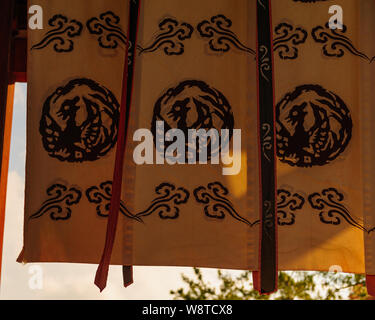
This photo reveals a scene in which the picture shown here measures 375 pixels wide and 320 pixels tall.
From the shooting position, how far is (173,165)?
70.4 inches

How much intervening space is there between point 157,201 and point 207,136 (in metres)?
0.30

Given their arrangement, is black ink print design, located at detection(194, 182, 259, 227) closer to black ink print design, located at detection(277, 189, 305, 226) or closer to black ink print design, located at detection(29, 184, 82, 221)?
black ink print design, located at detection(277, 189, 305, 226)

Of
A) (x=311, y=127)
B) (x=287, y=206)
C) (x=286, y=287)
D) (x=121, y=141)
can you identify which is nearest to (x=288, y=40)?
(x=311, y=127)

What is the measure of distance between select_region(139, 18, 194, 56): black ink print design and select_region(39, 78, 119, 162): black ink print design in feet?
0.88

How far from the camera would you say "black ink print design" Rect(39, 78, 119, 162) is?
1.80 m

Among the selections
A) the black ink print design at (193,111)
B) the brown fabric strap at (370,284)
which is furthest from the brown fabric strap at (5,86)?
the brown fabric strap at (370,284)

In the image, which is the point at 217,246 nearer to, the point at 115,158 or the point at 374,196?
the point at 115,158

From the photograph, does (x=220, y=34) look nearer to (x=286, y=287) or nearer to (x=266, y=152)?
(x=266, y=152)

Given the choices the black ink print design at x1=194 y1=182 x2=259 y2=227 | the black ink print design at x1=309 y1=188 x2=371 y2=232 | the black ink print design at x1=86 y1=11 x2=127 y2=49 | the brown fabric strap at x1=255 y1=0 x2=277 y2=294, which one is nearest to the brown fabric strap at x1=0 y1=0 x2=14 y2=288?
the black ink print design at x1=86 y1=11 x2=127 y2=49

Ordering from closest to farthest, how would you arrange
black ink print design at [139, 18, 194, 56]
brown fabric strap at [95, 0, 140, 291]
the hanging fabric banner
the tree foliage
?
1. brown fabric strap at [95, 0, 140, 291]
2. the hanging fabric banner
3. black ink print design at [139, 18, 194, 56]
4. the tree foliage

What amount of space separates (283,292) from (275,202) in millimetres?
1780

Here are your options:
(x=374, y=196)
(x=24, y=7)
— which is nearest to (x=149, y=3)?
(x=24, y=7)
